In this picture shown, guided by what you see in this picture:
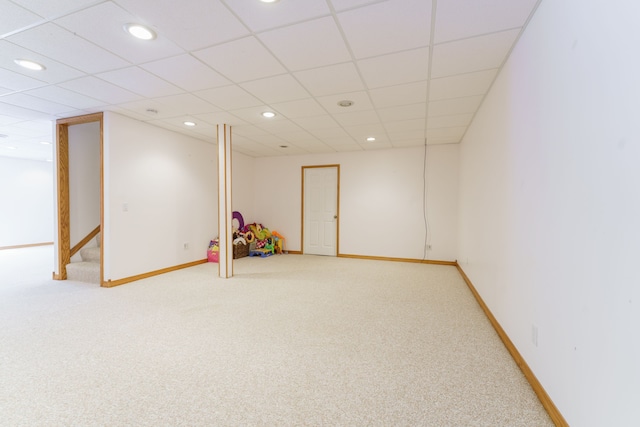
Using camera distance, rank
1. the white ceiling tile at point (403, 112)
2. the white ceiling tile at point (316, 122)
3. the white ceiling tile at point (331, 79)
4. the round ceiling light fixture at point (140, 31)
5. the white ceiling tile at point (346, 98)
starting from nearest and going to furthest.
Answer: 1. the round ceiling light fixture at point (140, 31)
2. the white ceiling tile at point (331, 79)
3. the white ceiling tile at point (346, 98)
4. the white ceiling tile at point (403, 112)
5. the white ceiling tile at point (316, 122)

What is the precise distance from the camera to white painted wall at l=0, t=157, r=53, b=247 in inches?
A: 295

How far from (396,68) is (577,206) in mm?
1947

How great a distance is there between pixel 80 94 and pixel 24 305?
8.62 feet

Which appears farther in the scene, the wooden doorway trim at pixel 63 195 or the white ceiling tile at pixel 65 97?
the wooden doorway trim at pixel 63 195

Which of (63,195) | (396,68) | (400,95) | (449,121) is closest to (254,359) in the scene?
(396,68)

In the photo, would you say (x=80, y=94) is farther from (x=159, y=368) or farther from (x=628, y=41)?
(x=628, y=41)

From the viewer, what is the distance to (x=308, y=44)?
7.48 feet

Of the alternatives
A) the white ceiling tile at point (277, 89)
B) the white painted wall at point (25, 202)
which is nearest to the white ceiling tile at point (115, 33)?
the white ceiling tile at point (277, 89)

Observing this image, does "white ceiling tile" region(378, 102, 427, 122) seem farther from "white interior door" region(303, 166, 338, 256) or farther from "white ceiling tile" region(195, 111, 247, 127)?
"white interior door" region(303, 166, 338, 256)

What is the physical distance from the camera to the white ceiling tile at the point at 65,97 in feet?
10.7

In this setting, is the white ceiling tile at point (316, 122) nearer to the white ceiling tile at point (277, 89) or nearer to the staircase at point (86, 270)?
the white ceiling tile at point (277, 89)

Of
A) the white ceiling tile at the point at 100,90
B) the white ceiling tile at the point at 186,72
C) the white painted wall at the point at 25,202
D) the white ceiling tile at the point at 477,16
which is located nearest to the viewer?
the white ceiling tile at the point at 477,16

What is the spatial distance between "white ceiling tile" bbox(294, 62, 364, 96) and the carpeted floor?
99.1 inches

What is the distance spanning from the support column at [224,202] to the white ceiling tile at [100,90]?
134 centimetres
